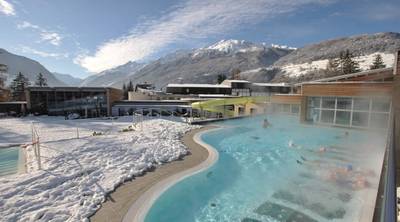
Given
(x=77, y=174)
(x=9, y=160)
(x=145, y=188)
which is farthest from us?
(x=9, y=160)

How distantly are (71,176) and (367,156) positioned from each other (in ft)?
44.7

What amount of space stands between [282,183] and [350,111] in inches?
462

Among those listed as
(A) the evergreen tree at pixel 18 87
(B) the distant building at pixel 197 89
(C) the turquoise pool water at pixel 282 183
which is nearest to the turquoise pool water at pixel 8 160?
(C) the turquoise pool water at pixel 282 183

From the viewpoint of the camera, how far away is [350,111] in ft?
56.2

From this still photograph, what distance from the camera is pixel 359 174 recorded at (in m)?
9.43

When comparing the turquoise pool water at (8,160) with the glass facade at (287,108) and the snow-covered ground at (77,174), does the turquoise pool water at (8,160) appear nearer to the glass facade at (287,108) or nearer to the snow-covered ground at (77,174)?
the snow-covered ground at (77,174)

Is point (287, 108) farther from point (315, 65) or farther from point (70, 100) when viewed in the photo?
point (315, 65)

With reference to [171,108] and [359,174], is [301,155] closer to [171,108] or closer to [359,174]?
Answer: [359,174]

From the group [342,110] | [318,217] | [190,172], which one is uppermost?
[342,110]

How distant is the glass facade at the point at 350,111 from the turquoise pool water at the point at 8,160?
66.0ft

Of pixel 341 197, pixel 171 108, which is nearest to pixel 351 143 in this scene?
pixel 341 197

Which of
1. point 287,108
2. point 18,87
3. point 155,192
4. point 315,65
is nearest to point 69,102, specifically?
point 287,108

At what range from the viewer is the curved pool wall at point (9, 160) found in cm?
879

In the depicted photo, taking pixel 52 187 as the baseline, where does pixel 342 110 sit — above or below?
above
